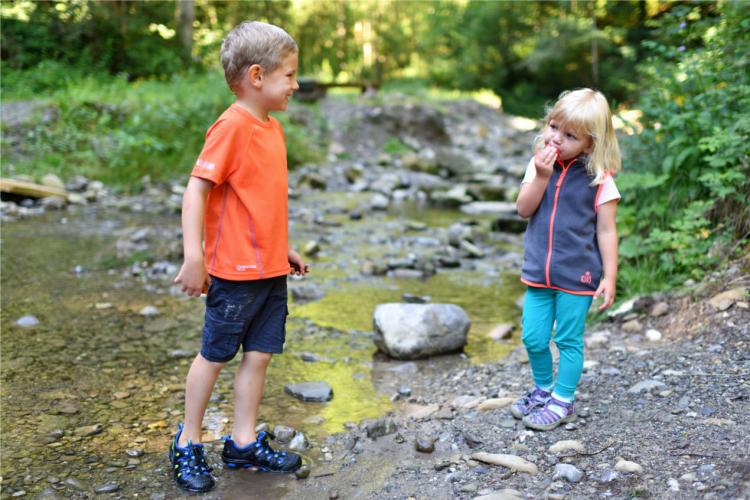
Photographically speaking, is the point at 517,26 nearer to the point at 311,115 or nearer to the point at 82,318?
the point at 311,115

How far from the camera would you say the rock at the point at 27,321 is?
422 cm

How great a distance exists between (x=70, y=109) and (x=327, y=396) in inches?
337

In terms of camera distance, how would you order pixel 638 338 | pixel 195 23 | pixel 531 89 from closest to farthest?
pixel 638 338, pixel 195 23, pixel 531 89

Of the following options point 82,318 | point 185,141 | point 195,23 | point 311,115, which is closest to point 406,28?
point 195,23

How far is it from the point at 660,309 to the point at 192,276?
2.91 metres

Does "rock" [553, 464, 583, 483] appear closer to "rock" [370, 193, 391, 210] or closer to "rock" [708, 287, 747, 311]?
"rock" [708, 287, 747, 311]

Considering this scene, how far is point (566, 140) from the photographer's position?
2.82 meters

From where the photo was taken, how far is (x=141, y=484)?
2.54 metres

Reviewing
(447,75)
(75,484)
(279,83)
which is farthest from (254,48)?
(447,75)

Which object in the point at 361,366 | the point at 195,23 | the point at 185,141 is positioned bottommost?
the point at 361,366

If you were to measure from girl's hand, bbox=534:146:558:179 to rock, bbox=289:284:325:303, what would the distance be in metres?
2.81

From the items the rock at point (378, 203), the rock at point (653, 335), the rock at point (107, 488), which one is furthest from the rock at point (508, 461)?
the rock at point (378, 203)

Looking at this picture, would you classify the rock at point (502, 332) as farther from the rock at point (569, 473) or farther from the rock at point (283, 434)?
the rock at point (569, 473)

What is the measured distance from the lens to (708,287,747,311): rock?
3643 mm
